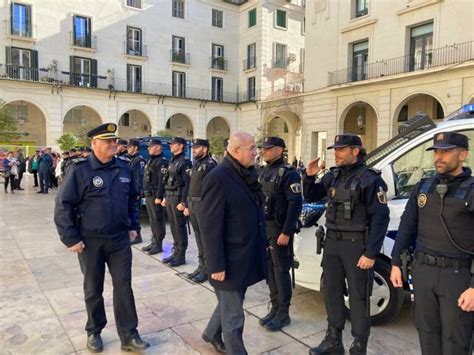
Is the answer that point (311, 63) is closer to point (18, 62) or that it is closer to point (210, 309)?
point (18, 62)

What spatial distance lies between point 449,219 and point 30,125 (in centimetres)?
3266

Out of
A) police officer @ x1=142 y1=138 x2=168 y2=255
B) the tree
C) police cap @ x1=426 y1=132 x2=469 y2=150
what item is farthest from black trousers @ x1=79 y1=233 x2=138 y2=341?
the tree

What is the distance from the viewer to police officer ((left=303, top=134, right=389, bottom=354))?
10.7 ft

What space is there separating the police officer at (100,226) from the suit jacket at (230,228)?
0.95 m

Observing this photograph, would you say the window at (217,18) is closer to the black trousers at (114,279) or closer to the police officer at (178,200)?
the police officer at (178,200)

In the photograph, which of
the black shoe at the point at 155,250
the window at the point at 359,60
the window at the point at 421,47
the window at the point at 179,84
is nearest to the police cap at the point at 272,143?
the black shoe at the point at 155,250

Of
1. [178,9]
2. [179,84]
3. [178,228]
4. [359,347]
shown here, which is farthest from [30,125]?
[359,347]

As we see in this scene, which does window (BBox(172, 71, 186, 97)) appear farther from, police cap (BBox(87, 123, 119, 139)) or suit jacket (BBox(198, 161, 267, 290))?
suit jacket (BBox(198, 161, 267, 290))

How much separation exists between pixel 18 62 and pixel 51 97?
2.99 metres

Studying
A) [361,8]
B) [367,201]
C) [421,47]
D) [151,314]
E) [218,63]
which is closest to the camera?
[367,201]

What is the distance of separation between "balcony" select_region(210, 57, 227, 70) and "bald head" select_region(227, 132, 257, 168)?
32.9 meters

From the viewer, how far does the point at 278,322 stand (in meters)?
4.08

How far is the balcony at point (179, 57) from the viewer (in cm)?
3277

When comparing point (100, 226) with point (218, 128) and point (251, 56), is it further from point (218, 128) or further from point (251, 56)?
point (218, 128)
